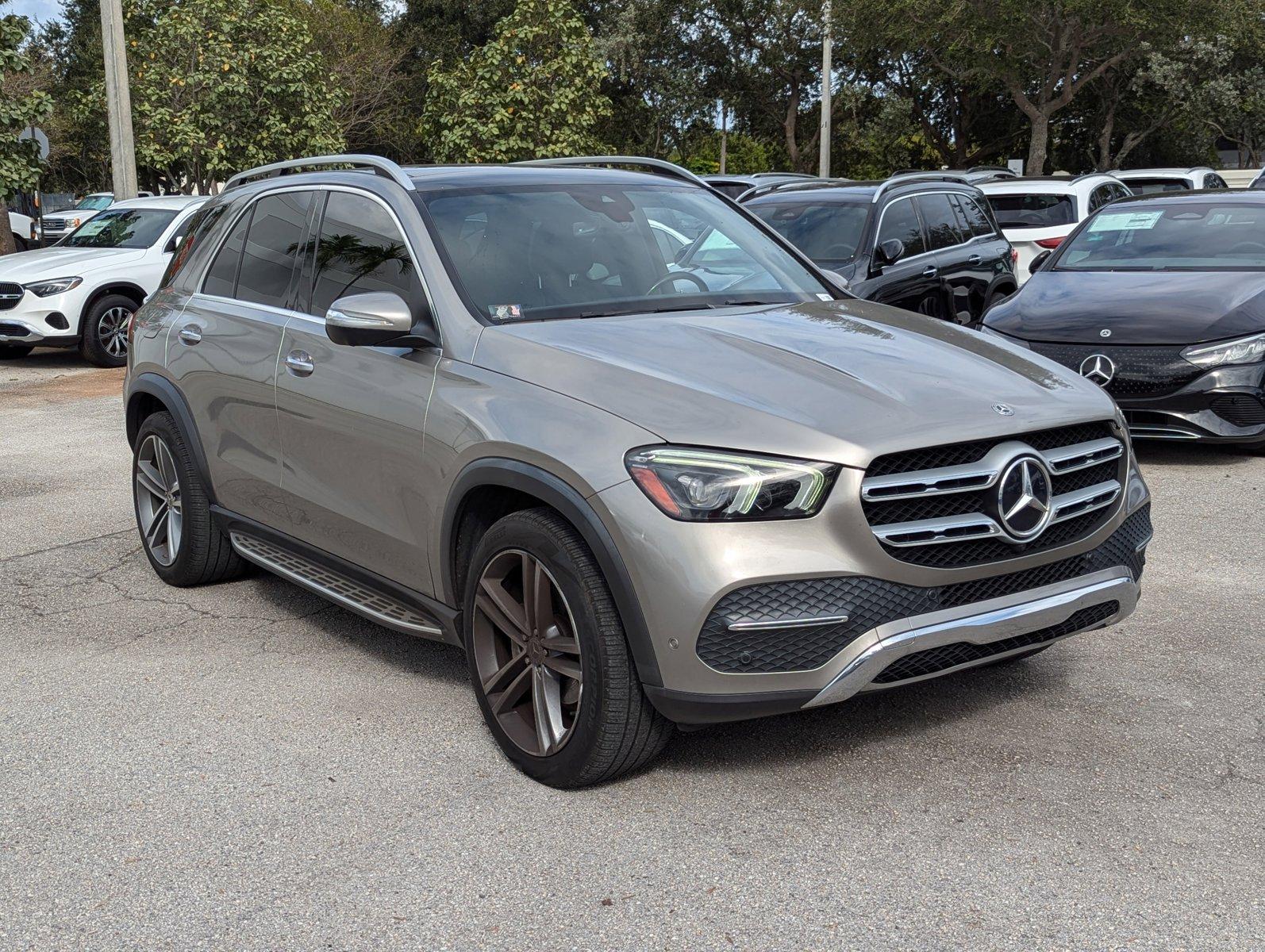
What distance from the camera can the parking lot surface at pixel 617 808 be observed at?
3.13 metres

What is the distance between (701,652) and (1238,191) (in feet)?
25.7

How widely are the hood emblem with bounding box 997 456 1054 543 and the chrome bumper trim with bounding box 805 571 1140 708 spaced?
0.66 ft

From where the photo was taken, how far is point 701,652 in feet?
11.2

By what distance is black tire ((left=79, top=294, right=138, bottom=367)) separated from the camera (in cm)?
1434

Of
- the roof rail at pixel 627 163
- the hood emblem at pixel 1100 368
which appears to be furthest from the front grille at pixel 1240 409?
the roof rail at pixel 627 163

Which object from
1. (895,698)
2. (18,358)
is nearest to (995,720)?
(895,698)

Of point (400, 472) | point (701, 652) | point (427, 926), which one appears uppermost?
point (400, 472)

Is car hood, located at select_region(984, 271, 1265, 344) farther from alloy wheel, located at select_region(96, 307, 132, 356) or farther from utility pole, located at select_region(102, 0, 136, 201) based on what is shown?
utility pole, located at select_region(102, 0, 136, 201)

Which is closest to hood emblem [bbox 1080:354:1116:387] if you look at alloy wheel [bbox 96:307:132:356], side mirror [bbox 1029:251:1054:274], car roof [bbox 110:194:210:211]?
side mirror [bbox 1029:251:1054:274]

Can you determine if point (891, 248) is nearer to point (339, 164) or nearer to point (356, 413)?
point (339, 164)

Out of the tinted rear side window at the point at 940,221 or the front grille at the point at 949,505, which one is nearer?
the front grille at the point at 949,505

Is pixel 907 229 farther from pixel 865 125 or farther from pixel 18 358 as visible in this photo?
pixel 865 125

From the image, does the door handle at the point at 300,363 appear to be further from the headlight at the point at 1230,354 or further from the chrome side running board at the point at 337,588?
the headlight at the point at 1230,354

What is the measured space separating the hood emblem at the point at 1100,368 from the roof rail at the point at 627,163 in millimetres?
3334
